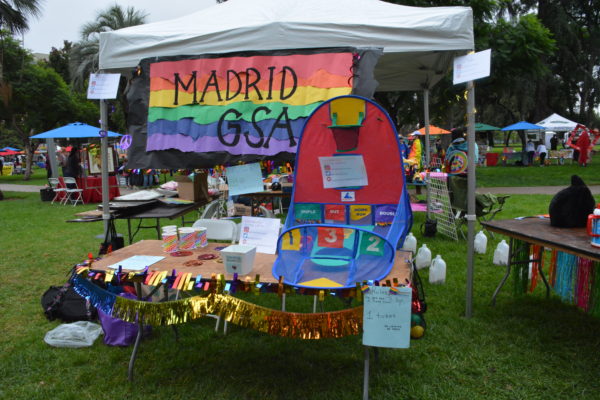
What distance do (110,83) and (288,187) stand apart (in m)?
3.16

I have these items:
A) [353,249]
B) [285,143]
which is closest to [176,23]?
[285,143]

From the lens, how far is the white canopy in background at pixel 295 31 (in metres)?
3.04

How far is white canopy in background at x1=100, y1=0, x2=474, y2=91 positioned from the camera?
3041 millimetres

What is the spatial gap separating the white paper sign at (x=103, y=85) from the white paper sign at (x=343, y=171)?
1796 millimetres

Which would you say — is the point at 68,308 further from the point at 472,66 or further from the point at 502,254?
the point at 502,254

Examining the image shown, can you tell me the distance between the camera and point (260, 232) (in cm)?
284

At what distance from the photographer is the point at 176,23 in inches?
138

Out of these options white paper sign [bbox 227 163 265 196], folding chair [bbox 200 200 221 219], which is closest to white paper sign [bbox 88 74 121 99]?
white paper sign [bbox 227 163 265 196]

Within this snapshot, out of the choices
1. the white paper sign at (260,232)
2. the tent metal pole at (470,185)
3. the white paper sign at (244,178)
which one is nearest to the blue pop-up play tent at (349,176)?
the white paper sign at (260,232)

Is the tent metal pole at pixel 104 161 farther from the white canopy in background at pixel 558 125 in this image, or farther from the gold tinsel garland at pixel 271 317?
the white canopy in background at pixel 558 125

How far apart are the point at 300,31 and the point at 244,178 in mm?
Result: 1251

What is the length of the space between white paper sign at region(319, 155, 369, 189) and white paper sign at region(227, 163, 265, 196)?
605 mm

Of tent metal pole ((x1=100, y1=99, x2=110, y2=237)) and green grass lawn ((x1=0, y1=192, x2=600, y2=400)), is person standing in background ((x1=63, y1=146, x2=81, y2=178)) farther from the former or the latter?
tent metal pole ((x1=100, y1=99, x2=110, y2=237))

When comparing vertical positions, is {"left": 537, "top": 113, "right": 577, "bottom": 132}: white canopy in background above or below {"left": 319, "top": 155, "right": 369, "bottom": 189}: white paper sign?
above
